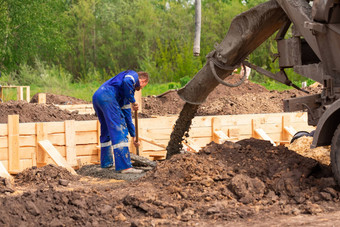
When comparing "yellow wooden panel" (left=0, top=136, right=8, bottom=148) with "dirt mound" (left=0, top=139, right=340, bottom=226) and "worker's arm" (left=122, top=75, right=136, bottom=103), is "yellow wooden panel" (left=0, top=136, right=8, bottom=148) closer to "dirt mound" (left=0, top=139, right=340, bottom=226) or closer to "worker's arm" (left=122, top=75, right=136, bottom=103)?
"worker's arm" (left=122, top=75, right=136, bottom=103)

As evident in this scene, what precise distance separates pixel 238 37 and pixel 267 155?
1.45 metres

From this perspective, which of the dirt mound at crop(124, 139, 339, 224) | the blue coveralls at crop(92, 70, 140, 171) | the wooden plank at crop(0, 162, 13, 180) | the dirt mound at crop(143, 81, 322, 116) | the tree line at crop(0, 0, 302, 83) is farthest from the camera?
the tree line at crop(0, 0, 302, 83)

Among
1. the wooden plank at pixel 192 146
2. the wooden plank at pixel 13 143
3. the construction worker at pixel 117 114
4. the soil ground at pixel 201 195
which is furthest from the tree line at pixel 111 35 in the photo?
the soil ground at pixel 201 195

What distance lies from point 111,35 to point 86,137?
97.1ft

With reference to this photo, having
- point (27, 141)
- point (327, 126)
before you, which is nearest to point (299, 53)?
point (327, 126)

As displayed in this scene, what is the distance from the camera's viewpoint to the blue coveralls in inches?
289

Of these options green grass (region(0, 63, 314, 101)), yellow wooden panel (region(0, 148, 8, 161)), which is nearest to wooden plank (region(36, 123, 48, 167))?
yellow wooden panel (region(0, 148, 8, 161))

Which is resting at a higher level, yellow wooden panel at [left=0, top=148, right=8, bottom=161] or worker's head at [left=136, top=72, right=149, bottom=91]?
worker's head at [left=136, top=72, right=149, bottom=91]

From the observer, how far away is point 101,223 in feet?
15.1

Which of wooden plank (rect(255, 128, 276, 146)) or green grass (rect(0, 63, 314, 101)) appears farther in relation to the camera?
green grass (rect(0, 63, 314, 101))

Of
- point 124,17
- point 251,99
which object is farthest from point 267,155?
point 124,17

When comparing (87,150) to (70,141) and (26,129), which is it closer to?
(70,141)

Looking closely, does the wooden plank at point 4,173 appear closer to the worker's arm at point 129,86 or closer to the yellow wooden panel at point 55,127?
the yellow wooden panel at point 55,127

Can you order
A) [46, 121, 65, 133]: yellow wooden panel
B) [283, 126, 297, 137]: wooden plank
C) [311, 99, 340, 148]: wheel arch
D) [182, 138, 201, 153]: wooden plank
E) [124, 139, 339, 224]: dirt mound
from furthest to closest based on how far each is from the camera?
1. [283, 126, 297, 137]: wooden plank
2. [182, 138, 201, 153]: wooden plank
3. [46, 121, 65, 133]: yellow wooden panel
4. [311, 99, 340, 148]: wheel arch
5. [124, 139, 339, 224]: dirt mound
